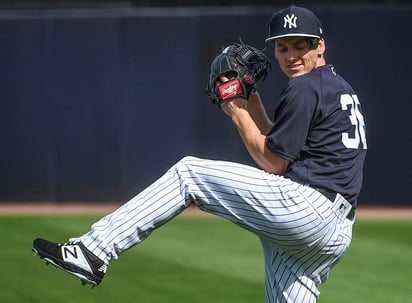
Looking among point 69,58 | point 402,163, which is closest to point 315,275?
point 402,163

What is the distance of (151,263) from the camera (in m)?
8.41

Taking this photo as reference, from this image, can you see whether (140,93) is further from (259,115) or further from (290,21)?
(290,21)

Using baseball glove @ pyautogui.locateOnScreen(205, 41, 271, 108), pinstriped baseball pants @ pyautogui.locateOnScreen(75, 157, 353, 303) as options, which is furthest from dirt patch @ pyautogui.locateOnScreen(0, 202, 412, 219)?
pinstriped baseball pants @ pyautogui.locateOnScreen(75, 157, 353, 303)

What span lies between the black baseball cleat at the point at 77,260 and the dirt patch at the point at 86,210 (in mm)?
7924

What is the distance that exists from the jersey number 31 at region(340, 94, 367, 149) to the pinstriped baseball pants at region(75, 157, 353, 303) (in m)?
0.28

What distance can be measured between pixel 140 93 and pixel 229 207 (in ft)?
29.2

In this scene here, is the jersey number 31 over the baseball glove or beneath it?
beneath

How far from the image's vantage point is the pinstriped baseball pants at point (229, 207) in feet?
14.3

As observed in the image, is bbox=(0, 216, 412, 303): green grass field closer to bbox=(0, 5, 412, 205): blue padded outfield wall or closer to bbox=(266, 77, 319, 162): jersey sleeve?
bbox=(0, 5, 412, 205): blue padded outfield wall

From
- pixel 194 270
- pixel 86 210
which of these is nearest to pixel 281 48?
pixel 194 270

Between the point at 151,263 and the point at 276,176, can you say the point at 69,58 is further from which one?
the point at 276,176

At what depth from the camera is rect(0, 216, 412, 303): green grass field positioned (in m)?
6.98

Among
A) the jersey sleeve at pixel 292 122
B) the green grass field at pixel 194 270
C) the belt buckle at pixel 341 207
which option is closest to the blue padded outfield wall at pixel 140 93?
the green grass field at pixel 194 270

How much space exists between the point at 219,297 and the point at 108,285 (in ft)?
3.27
